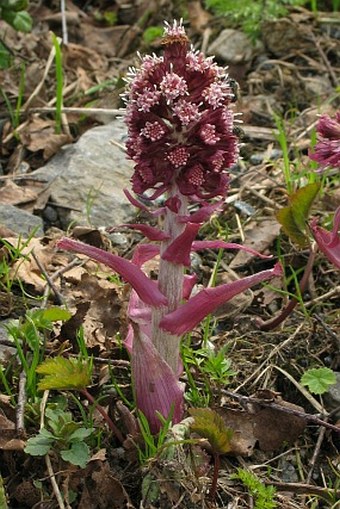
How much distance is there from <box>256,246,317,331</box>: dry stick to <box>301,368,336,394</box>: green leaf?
13.1 inches

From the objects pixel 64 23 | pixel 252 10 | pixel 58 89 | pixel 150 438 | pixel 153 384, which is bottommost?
pixel 150 438

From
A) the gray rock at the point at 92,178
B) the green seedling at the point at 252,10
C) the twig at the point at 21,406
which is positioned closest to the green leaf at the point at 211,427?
the twig at the point at 21,406

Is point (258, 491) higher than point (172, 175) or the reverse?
the reverse

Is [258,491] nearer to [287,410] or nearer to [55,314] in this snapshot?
[287,410]

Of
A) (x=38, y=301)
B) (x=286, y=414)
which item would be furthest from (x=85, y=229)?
(x=286, y=414)

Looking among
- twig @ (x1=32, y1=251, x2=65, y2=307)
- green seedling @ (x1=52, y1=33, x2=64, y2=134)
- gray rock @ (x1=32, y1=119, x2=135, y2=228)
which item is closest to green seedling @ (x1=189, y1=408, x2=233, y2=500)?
twig @ (x1=32, y1=251, x2=65, y2=307)

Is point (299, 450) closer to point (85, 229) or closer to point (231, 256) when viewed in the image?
point (231, 256)

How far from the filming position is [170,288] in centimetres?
284

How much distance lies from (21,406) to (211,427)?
0.73 metres

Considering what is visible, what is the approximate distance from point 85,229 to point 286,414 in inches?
60.5

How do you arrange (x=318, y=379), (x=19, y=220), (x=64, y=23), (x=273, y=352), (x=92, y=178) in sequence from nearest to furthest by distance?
(x=318, y=379), (x=273, y=352), (x=19, y=220), (x=92, y=178), (x=64, y=23)

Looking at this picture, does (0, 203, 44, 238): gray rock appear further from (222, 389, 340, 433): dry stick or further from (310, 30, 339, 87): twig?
(310, 30, 339, 87): twig

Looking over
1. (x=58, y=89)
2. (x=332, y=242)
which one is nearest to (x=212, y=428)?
(x=332, y=242)

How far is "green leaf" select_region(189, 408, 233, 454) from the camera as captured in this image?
101 inches
